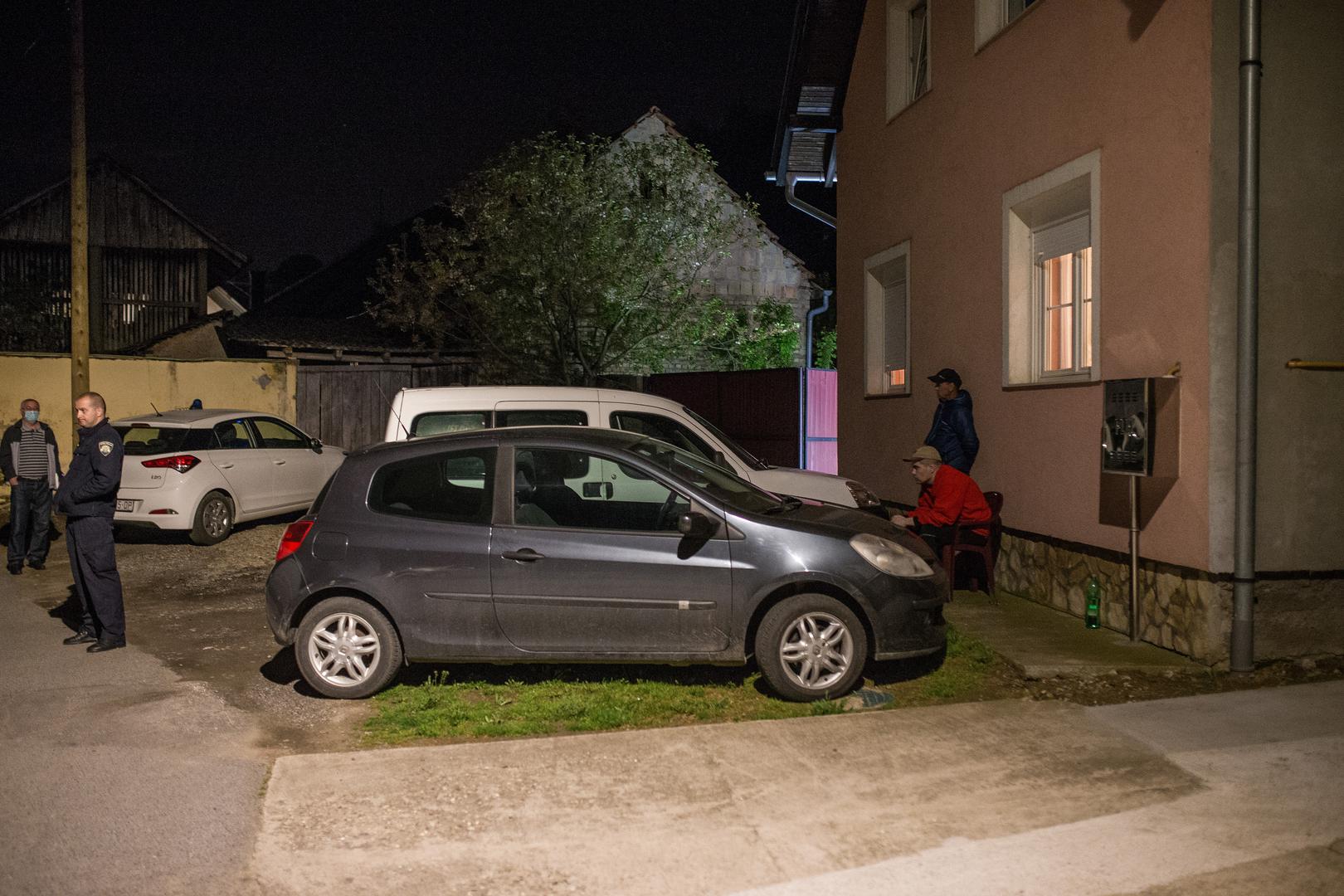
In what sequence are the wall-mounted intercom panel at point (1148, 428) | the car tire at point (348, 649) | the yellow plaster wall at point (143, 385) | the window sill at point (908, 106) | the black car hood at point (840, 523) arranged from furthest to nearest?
the yellow plaster wall at point (143, 385) < the window sill at point (908, 106) < the wall-mounted intercom panel at point (1148, 428) < the car tire at point (348, 649) < the black car hood at point (840, 523)

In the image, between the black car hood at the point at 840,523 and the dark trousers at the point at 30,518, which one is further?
the dark trousers at the point at 30,518

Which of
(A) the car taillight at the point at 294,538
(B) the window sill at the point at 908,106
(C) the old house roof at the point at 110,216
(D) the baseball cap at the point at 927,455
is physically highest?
(C) the old house roof at the point at 110,216

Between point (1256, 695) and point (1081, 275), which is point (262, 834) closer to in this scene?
point (1256, 695)

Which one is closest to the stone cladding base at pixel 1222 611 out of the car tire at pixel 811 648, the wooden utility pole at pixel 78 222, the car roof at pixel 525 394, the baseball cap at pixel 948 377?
the car tire at pixel 811 648

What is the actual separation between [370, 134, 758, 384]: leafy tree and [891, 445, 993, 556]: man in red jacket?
42.9ft

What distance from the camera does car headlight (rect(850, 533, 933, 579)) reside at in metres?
6.75

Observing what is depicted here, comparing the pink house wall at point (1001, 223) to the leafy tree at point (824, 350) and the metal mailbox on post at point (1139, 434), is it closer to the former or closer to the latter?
the metal mailbox on post at point (1139, 434)

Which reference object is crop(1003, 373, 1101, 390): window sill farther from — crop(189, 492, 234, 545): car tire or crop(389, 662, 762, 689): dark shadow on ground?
crop(189, 492, 234, 545): car tire

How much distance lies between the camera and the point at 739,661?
22.3 feet

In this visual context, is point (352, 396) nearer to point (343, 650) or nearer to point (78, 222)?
point (78, 222)

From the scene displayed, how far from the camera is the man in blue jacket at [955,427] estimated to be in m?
10.5

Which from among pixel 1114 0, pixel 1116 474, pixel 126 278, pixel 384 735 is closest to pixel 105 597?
pixel 384 735

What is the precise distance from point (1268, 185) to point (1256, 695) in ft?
10.4

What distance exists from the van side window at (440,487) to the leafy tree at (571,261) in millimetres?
14775
